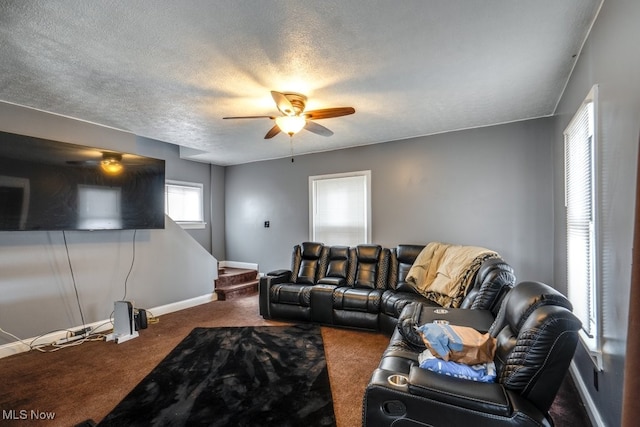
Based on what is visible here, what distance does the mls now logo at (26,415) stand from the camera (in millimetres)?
2109

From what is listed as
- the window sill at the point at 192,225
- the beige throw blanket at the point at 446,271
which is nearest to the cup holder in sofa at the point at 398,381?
the beige throw blanket at the point at 446,271

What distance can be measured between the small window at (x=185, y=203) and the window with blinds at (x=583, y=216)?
18.0 feet

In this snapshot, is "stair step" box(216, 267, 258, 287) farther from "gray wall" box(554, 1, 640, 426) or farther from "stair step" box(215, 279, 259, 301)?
"gray wall" box(554, 1, 640, 426)

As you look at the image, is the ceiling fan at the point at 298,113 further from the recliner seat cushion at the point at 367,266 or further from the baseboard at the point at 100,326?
the baseboard at the point at 100,326

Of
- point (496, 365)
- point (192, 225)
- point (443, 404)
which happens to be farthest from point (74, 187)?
point (496, 365)

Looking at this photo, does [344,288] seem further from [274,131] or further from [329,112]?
[329,112]

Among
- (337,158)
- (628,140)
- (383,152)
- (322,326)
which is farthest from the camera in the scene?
(337,158)

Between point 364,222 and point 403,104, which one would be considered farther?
point 364,222

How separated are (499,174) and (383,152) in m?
1.62

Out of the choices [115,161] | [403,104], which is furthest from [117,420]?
[403,104]

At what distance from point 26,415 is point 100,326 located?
1761 millimetres

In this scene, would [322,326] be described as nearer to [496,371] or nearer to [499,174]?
[496,371]

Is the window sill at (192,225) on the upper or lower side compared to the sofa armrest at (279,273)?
upper

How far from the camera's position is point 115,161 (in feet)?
12.1
